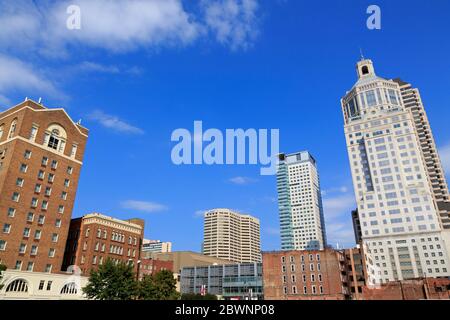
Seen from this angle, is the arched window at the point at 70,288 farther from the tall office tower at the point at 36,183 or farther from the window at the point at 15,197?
the window at the point at 15,197

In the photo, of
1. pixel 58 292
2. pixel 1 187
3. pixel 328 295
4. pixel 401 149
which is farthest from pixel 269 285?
pixel 401 149

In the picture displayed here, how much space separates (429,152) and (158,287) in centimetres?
15608

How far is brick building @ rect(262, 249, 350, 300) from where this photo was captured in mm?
87125

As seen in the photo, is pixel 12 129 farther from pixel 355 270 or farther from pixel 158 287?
pixel 355 270

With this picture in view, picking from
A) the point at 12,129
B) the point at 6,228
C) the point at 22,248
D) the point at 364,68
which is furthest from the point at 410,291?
the point at 364,68

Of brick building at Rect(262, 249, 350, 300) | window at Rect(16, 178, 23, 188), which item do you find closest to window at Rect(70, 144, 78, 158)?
window at Rect(16, 178, 23, 188)

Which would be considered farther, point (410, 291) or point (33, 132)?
point (410, 291)

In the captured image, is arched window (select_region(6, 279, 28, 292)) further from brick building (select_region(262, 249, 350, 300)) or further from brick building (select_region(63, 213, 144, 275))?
brick building (select_region(262, 249, 350, 300))

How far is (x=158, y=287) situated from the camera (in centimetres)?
5638

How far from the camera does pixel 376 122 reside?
14025cm

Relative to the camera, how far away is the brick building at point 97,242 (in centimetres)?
6688

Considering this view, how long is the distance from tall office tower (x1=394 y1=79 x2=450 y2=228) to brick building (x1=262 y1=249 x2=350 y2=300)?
258 ft

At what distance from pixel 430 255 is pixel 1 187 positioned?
12508 centimetres
